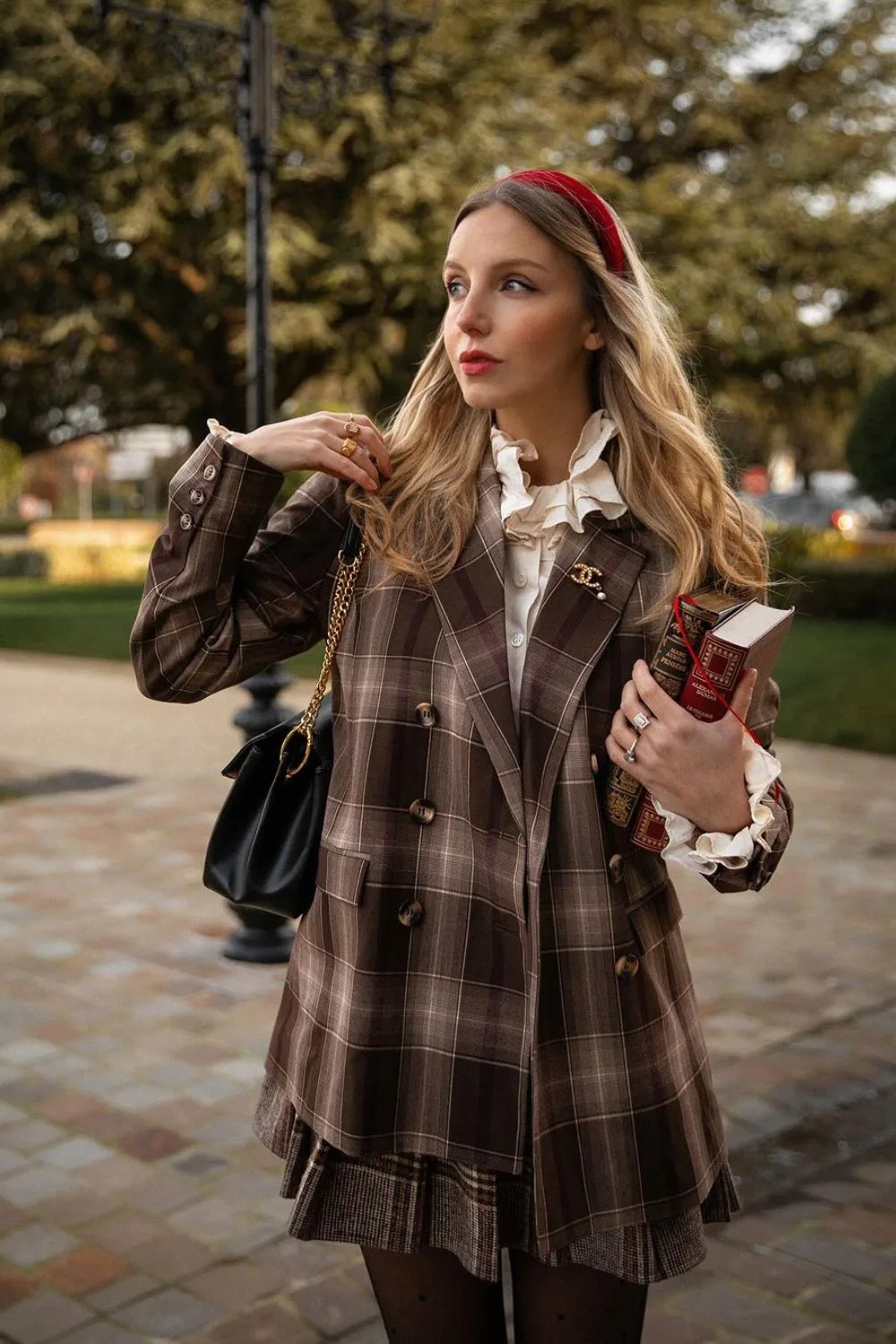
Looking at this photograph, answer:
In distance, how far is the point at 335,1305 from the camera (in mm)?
3207

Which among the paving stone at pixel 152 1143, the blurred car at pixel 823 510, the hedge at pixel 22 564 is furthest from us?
the blurred car at pixel 823 510

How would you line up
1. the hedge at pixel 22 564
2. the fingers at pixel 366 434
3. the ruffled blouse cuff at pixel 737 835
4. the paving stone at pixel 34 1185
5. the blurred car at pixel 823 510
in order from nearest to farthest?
the ruffled blouse cuff at pixel 737 835
the fingers at pixel 366 434
the paving stone at pixel 34 1185
the hedge at pixel 22 564
the blurred car at pixel 823 510

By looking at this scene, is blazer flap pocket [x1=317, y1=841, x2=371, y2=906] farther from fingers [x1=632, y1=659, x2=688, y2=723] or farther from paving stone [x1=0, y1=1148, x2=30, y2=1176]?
paving stone [x1=0, y1=1148, x2=30, y2=1176]

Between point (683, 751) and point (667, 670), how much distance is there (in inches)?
4.2

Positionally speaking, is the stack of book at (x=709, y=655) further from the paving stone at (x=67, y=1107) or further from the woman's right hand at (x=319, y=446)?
the paving stone at (x=67, y=1107)

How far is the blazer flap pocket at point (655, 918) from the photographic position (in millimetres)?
1993

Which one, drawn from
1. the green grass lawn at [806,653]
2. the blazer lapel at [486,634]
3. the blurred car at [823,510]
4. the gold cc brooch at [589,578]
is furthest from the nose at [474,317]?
the blurred car at [823,510]

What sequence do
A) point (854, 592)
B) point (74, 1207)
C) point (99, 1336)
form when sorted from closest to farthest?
point (99, 1336), point (74, 1207), point (854, 592)

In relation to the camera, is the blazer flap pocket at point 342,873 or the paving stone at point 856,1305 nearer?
the blazer flap pocket at point 342,873

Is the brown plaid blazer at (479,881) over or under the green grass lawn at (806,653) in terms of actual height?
over

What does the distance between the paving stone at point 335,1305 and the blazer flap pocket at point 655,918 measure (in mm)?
1526

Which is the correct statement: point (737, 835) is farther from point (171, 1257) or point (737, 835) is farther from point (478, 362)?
point (171, 1257)

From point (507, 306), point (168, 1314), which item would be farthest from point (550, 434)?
point (168, 1314)

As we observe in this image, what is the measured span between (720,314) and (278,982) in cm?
Result: 1684
